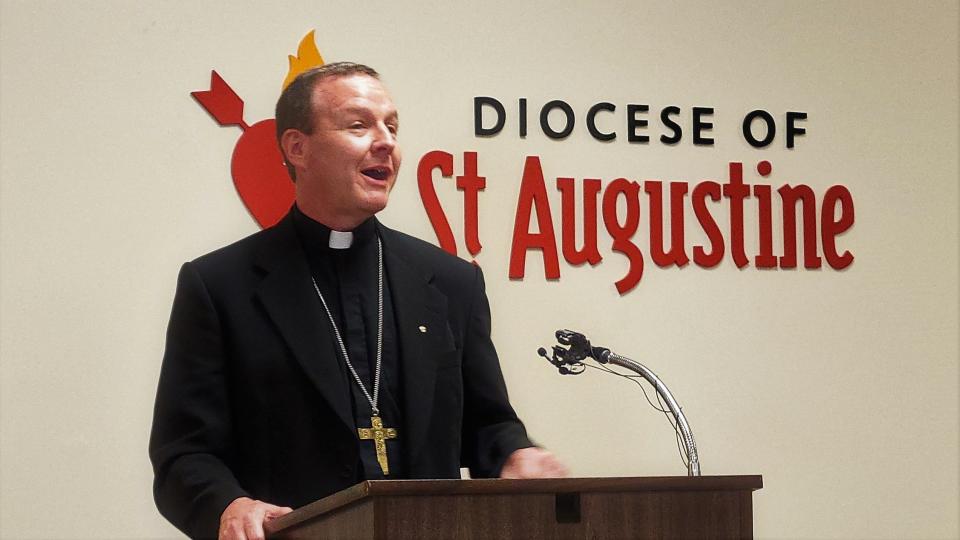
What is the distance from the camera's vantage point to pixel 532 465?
251 centimetres

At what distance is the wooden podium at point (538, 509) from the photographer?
190cm

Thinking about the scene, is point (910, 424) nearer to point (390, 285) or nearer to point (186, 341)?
point (390, 285)

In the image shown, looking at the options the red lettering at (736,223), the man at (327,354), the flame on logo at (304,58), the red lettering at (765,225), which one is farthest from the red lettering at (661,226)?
the man at (327,354)

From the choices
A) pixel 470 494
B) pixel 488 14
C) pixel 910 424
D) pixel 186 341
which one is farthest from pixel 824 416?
pixel 470 494

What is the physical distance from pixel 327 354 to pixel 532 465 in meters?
0.42

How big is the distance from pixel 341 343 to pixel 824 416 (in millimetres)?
2379

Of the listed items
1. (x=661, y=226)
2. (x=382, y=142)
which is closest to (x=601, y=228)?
(x=661, y=226)

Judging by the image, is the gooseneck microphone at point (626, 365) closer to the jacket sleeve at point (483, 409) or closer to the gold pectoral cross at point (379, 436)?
the jacket sleeve at point (483, 409)

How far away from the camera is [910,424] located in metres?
4.80

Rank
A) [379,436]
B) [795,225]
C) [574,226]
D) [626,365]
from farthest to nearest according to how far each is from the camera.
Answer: [795,225], [574,226], [626,365], [379,436]

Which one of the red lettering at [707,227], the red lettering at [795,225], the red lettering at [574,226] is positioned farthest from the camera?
the red lettering at [795,225]

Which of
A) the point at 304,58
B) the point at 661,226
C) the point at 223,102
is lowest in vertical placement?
the point at 661,226

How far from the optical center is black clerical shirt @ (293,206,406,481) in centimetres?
264

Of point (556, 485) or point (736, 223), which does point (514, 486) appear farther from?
point (736, 223)
